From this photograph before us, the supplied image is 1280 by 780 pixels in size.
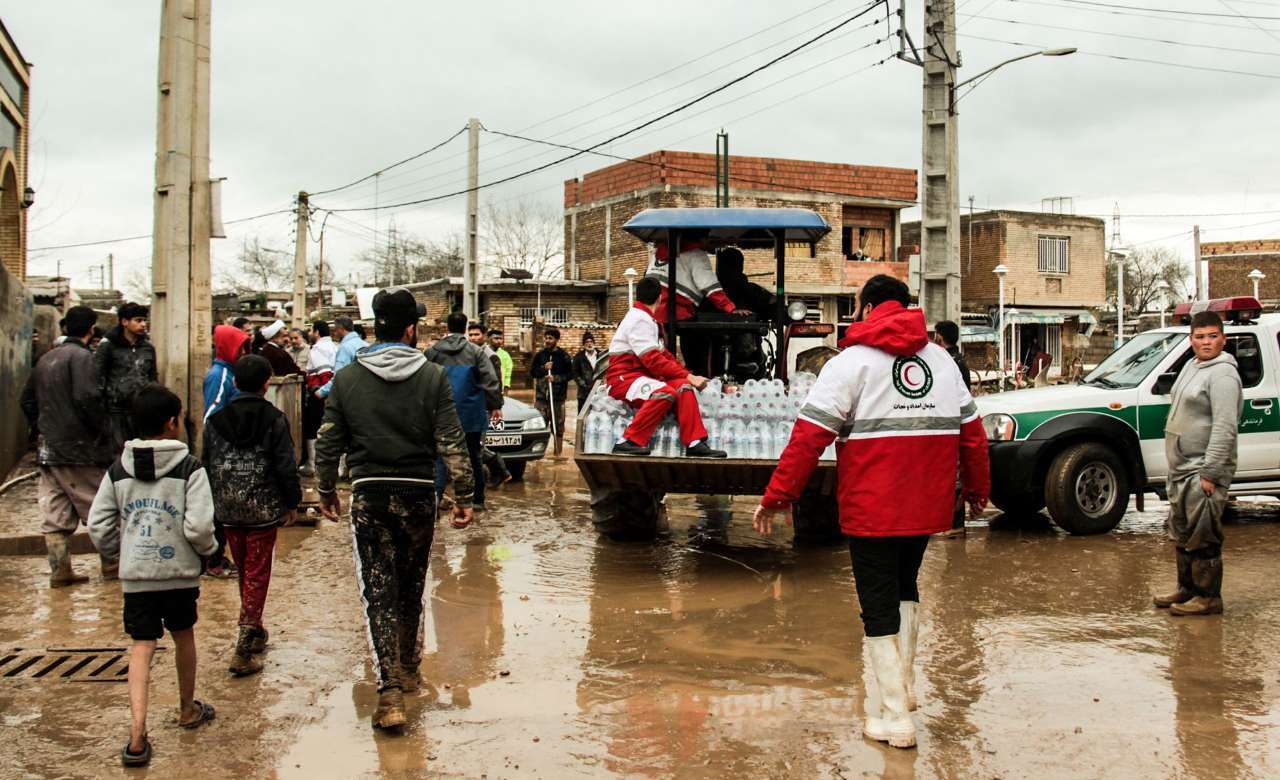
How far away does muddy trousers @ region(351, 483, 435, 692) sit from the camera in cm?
522

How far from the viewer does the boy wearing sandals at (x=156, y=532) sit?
4820 millimetres

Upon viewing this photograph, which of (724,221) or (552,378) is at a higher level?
(724,221)

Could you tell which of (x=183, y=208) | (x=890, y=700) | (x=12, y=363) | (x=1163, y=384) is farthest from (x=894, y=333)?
(x=12, y=363)

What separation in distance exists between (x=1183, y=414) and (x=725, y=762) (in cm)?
411

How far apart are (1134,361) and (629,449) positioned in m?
5.56

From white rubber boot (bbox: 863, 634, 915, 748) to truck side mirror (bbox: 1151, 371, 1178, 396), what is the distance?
6516mm

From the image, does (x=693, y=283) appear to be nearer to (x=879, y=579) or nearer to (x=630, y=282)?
(x=879, y=579)

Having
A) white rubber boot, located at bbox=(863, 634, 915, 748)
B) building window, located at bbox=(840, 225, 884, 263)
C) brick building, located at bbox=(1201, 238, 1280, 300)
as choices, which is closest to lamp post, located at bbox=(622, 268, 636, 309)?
building window, located at bbox=(840, 225, 884, 263)

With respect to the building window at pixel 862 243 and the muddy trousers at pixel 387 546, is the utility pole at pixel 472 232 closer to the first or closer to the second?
the building window at pixel 862 243

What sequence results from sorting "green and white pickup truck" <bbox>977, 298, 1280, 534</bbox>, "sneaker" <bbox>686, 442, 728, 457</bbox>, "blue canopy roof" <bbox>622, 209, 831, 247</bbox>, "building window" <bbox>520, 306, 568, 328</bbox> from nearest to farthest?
"sneaker" <bbox>686, 442, 728, 457</bbox> < "blue canopy roof" <bbox>622, 209, 831, 247</bbox> < "green and white pickup truck" <bbox>977, 298, 1280, 534</bbox> < "building window" <bbox>520, 306, 568, 328</bbox>

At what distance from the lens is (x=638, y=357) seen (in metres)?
8.04

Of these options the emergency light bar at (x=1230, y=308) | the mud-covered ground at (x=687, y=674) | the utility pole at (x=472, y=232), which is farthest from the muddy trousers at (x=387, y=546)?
the utility pole at (x=472, y=232)

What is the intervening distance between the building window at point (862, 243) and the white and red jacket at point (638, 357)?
106 ft

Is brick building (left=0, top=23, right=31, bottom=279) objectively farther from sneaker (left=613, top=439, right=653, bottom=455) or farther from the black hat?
the black hat
